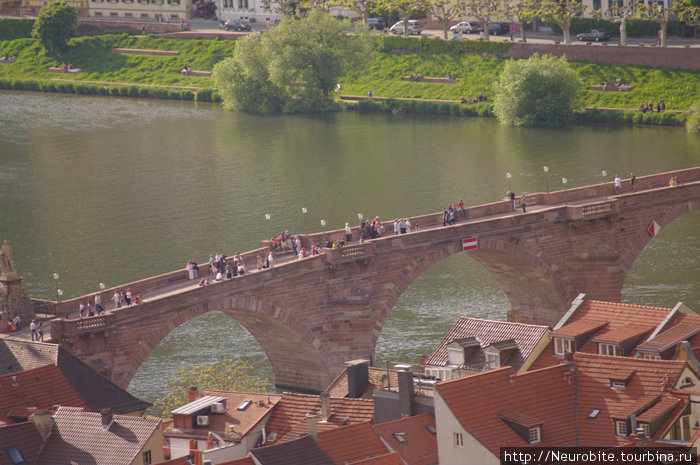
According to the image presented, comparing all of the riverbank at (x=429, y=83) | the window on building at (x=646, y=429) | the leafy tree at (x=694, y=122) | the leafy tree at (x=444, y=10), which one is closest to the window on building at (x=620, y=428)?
the window on building at (x=646, y=429)

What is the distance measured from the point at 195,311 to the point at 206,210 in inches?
1900

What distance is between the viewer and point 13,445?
60.1m

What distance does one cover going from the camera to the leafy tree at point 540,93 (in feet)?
515

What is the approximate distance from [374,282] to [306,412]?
22808mm

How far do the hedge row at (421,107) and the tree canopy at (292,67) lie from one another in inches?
155

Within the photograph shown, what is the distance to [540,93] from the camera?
158250 millimetres

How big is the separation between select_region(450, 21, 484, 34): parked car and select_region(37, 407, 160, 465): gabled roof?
128141mm

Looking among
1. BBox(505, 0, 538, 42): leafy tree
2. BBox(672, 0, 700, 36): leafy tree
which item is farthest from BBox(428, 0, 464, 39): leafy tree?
BBox(672, 0, 700, 36): leafy tree

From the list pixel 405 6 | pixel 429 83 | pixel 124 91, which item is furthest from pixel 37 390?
pixel 124 91

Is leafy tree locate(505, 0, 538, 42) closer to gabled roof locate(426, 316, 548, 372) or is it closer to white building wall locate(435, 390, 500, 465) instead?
gabled roof locate(426, 316, 548, 372)

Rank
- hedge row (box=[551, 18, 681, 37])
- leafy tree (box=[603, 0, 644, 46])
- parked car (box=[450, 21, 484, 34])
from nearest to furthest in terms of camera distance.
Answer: leafy tree (box=[603, 0, 644, 46])
hedge row (box=[551, 18, 681, 37])
parked car (box=[450, 21, 484, 34])

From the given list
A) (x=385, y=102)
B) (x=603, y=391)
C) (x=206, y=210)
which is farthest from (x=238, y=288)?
(x=385, y=102)

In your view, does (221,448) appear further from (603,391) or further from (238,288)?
Answer: (238,288)

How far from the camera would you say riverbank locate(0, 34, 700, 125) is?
159750 mm
